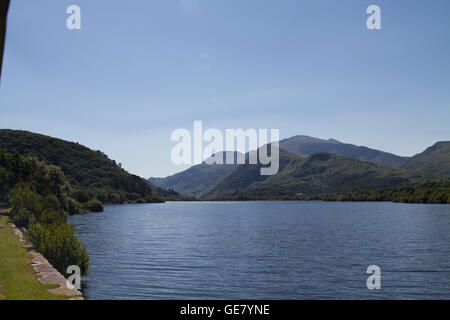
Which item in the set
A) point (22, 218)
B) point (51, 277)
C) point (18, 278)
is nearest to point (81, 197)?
point (22, 218)

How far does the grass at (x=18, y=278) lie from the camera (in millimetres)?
17969

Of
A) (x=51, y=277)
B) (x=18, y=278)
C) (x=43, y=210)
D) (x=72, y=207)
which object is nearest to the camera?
(x=18, y=278)

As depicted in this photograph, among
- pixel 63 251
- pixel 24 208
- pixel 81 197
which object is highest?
pixel 24 208

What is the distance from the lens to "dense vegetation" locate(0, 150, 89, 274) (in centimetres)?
3044

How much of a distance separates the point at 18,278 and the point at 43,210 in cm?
3557

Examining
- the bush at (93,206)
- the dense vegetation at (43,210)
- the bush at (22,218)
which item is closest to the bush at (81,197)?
the bush at (93,206)

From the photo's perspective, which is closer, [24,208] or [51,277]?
[51,277]

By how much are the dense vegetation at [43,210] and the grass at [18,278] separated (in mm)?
2192

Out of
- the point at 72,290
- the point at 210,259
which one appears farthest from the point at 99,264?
the point at 72,290

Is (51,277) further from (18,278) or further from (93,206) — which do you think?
(93,206)

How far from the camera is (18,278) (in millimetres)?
21297

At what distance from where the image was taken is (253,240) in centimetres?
6581

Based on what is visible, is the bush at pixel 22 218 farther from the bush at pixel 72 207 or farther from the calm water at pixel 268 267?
the bush at pixel 72 207
